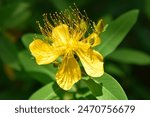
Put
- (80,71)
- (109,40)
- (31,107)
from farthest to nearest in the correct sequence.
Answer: (109,40), (31,107), (80,71)

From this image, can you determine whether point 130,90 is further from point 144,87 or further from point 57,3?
point 57,3

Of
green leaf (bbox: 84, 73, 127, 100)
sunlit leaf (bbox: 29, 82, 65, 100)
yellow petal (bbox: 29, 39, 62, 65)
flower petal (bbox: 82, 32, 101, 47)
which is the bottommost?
green leaf (bbox: 84, 73, 127, 100)

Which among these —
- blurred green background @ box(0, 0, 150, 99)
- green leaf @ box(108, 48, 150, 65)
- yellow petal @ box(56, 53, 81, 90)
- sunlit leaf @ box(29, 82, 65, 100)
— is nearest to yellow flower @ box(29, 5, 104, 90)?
yellow petal @ box(56, 53, 81, 90)

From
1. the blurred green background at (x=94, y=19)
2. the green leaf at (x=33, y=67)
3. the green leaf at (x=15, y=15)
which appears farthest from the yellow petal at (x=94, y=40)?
the green leaf at (x=15, y=15)

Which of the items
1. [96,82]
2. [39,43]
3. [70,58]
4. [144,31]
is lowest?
[144,31]

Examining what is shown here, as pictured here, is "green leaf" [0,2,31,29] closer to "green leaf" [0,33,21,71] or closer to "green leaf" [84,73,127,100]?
"green leaf" [0,33,21,71]

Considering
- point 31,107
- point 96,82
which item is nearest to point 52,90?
point 31,107

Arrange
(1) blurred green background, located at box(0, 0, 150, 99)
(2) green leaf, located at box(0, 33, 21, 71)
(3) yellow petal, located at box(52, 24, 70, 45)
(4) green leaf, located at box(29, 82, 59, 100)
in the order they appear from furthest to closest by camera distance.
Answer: (1) blurred green background, located at box(0, 0, 150, 99) < (2) green leaf, located at box(0, 33, 21, 71) < (4) green leaf, located at box(29, 82, 59, 100) < (3) yellow petal, located at box(52, 24, 70, 45)
